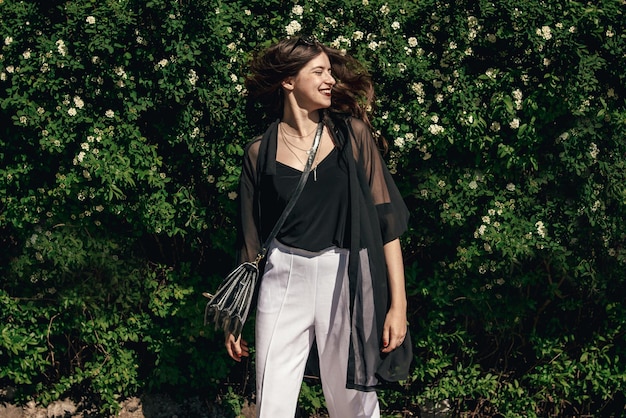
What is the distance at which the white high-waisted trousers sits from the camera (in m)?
3.66

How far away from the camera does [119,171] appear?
4.39 metres

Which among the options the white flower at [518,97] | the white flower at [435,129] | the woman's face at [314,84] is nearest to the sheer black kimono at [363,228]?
the woman's face at [314,84]

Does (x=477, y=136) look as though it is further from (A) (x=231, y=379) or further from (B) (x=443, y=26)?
(A) (x=231, y=379)

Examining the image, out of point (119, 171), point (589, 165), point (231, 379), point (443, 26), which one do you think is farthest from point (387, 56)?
point (231, 379)

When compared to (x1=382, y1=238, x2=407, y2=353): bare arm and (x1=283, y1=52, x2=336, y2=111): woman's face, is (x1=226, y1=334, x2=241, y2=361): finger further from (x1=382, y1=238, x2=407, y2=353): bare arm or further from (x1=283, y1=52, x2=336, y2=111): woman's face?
(x1=283, y1=52, x2=336, y2=111): woman's face

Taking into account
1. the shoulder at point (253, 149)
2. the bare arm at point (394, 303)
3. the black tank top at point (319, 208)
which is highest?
the shoulder at point (253, 149)

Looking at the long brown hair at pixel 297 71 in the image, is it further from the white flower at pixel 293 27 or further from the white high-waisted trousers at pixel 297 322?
the white high-waisted trousers at pixel 297 322

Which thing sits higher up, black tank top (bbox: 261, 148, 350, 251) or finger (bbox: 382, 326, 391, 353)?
black tank top (bbox: 261, 148, 350, 251)

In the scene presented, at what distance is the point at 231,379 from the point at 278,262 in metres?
1.70

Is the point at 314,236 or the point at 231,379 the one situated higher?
the point at 314,236

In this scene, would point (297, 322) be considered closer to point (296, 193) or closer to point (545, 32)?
point (296, 193)

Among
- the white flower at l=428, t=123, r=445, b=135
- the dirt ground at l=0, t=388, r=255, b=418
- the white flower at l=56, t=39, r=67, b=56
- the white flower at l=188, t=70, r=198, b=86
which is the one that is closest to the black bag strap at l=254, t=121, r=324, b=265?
the white flower at l=428, t=123, r=445, b=135

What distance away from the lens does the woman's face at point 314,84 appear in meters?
3.72

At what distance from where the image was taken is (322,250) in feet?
12.0
